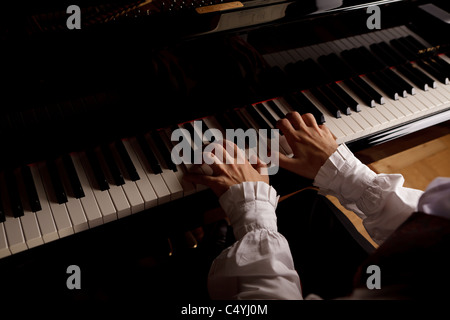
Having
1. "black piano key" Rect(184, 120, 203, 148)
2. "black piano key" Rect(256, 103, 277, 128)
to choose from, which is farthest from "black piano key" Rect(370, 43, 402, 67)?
"black piano key" Rect(184, 120, 203, 148)

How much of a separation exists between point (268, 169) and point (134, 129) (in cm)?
59

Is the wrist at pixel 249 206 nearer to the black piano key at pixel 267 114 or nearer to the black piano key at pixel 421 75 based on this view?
the black piano key at pixel 267 114

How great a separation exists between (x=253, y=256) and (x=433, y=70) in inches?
62.1

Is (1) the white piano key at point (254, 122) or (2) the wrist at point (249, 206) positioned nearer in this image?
(2) the wrist at point (249, 206)

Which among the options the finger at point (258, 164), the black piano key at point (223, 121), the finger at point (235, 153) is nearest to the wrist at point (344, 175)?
the finger at point (258, 164)

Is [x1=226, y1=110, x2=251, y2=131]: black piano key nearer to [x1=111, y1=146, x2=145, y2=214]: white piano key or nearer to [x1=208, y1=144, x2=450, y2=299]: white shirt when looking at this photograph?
[x1=208, y1=144, x2=450, y2=299]: white shirt

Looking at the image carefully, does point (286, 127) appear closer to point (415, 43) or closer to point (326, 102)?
point (326, 102)

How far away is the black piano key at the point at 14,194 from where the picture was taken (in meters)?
1.14

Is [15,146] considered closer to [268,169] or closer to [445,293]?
[268,169]

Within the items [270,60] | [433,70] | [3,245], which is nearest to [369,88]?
[433,70]

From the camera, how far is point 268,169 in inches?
55.8

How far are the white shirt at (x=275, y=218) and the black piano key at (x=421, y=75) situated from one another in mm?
803

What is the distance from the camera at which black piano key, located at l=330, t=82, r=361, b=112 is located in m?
1.65

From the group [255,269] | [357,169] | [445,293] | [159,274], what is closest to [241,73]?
[357,169]
